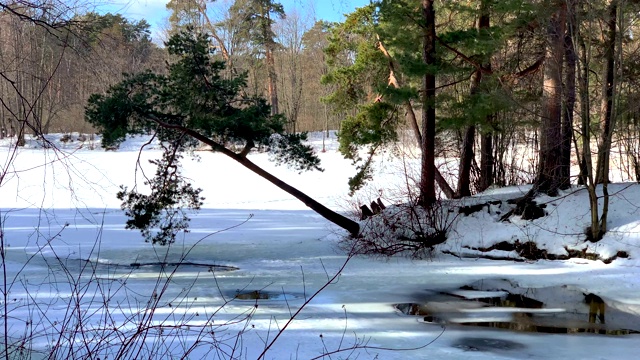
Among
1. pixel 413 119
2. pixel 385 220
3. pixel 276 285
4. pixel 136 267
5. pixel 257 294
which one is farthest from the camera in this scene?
pixel 413 119

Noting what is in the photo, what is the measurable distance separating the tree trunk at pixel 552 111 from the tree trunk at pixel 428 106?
103 inches

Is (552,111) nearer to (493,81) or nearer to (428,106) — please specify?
(493,81)

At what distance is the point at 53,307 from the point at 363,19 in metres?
A: 13.8

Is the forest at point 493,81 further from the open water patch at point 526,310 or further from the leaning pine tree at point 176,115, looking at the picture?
the open water patch at point 526,310

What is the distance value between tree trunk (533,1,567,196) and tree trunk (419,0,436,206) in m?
2.61

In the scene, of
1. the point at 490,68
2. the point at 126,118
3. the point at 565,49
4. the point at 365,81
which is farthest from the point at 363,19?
the point at 126,118

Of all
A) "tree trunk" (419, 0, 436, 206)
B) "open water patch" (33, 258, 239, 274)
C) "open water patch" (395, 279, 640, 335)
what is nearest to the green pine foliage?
Result: "open water patch" (33, 258, 239, 274)

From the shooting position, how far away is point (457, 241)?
14.6 metres

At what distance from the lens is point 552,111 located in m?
14.1

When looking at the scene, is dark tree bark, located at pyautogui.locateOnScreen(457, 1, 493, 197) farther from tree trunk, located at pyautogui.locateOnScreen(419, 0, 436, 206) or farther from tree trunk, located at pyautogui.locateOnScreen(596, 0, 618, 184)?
tree trunk, located at pyautogui.locateOnScreen(596, 0, 618, 184)

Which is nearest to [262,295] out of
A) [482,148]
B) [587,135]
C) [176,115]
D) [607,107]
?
[176,115]

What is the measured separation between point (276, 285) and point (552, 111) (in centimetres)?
783

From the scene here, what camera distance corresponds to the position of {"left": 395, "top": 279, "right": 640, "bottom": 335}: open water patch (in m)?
7.97

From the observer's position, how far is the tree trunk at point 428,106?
600 inches
